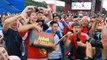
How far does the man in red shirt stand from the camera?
6.85 m

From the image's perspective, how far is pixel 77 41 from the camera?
6.95 meters

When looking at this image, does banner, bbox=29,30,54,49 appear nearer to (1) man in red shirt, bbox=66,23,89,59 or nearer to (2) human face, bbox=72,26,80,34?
(1) man in red shirt, bbox=66,23,89,59

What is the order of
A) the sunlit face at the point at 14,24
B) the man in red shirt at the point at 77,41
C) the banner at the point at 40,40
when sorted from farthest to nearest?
the man in red shirt at the point at 77,41 → the sunlit face at the point at 14,24 → the banner at the point at 40,40

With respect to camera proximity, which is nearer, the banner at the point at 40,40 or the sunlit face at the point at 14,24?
the banner at the point at 40,40

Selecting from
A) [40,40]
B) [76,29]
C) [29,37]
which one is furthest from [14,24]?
[76,29]

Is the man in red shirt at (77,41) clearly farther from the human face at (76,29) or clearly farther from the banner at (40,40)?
the banner at (40,40)

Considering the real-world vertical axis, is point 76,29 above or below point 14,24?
below

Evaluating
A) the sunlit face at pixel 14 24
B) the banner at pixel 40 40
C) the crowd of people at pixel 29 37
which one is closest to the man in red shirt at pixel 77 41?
the crowd of people at pixel 29 37

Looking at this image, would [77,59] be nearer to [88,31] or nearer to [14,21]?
[88,31]

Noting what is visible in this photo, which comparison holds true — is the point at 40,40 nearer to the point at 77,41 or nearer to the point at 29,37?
the point at 29,37

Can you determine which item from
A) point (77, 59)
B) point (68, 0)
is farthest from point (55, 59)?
point (68, 0)

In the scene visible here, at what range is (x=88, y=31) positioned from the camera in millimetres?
7809

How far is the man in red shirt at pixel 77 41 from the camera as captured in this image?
6848 mm

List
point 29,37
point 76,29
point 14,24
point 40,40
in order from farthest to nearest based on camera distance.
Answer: point 76,29
point 14,24
point 29,37
point 40,40
